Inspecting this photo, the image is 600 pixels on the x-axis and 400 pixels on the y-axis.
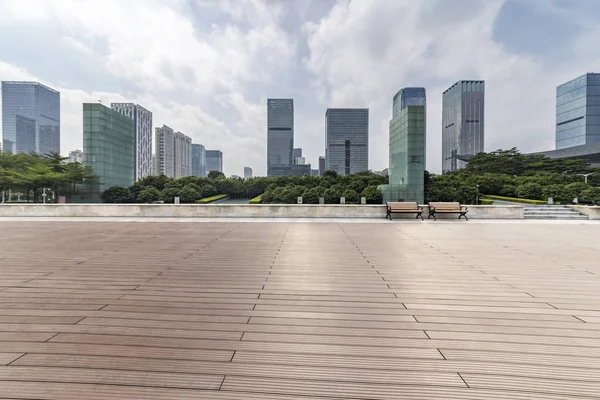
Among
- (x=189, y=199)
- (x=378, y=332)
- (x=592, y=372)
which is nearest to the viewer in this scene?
(x=592, y=372)

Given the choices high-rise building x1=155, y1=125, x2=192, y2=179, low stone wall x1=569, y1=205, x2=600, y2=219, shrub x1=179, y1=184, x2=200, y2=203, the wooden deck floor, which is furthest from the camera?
high-rise building x1=155, y1=125, x2=192, y2=179

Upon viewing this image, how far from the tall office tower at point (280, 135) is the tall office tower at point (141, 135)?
69513mm

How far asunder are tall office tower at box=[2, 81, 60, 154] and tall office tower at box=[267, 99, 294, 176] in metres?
97.0

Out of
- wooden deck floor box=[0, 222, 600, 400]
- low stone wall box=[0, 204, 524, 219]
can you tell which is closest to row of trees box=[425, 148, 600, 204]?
low stone wall box=[0, 204, 524, 219]

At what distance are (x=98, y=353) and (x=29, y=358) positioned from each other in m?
0.48

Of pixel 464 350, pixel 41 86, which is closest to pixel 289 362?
pixel 464 350

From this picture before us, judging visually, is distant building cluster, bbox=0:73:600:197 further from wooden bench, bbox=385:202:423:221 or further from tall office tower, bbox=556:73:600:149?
wooden bench, bbox=385:202:423:221

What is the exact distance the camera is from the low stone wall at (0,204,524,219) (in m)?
13.2

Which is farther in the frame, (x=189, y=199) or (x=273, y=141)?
(x=273, y=141)

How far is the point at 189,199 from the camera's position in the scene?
24422 mm

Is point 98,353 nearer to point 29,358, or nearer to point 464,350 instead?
point 29,358

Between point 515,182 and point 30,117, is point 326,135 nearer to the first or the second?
point 30,117

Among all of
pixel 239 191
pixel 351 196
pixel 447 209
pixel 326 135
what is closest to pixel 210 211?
pixel 447 209

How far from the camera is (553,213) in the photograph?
44.7ft
